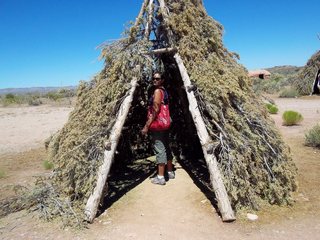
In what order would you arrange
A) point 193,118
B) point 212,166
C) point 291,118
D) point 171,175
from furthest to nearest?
point 291,118 < point 171,175 < point 193,118 < point 212,166

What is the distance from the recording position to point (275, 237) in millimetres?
3969

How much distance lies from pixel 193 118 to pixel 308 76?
21.0 meters

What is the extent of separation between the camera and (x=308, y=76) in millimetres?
23344

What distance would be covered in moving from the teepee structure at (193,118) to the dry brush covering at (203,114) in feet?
0.05

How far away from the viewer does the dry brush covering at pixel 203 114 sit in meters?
4.75

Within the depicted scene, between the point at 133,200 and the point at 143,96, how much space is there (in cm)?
235

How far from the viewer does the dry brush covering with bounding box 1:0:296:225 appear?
475cm

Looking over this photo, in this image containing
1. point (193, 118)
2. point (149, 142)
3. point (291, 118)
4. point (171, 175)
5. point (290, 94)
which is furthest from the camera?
point (290, 94)

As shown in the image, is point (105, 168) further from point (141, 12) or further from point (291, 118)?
point (291, 118)

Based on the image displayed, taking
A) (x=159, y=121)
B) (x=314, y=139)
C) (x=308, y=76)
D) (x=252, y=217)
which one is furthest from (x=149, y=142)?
(x=308, y=76)

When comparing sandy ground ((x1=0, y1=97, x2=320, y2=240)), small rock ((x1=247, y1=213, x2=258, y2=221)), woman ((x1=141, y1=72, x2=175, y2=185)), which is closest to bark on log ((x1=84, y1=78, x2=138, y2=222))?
sandy ground ((x1=0, y1=97, x2=320, y2=240))

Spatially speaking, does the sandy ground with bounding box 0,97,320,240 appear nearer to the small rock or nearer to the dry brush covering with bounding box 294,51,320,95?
the small rock

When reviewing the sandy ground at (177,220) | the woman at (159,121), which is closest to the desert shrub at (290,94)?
the sandy ground at (177,220)

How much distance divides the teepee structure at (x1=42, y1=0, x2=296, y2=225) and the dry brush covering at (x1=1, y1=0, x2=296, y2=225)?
0.6 inches
